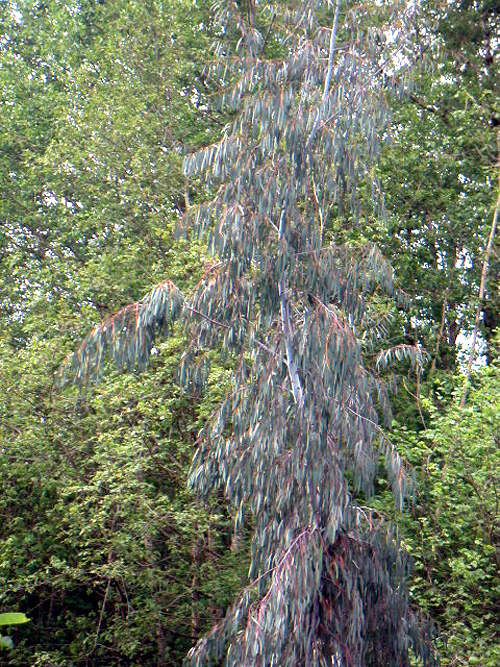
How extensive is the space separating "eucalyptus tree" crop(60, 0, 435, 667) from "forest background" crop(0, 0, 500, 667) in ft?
2.79

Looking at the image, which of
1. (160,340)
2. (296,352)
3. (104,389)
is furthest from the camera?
(160,340)

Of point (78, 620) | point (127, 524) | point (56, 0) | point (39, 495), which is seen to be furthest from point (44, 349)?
point (56, 0)

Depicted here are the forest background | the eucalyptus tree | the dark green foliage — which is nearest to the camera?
the eucalyptus tree

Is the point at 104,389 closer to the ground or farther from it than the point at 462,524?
farther from it

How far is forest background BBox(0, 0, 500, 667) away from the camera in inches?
360

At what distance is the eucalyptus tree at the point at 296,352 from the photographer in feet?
19.5

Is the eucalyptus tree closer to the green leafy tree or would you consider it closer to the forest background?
the forest background

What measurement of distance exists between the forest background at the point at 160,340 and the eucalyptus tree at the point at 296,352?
33.4 inches

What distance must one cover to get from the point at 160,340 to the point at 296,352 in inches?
153

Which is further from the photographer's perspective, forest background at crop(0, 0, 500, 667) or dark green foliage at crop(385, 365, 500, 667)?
forest background at crop(0, 0, 500, 667)

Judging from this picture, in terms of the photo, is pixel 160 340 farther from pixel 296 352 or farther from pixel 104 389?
pixel 296 352

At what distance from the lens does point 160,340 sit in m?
9.98

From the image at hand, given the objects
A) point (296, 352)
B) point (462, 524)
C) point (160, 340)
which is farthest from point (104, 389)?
point (462, 524)

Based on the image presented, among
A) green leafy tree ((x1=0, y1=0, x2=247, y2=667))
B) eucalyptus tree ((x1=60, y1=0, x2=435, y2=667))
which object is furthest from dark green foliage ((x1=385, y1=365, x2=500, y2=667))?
→ eucalyptus tree ((x1=60, y1=0, x2=435, y2=667))
